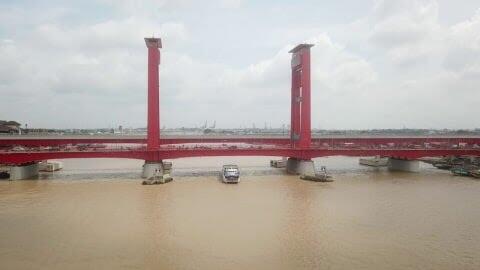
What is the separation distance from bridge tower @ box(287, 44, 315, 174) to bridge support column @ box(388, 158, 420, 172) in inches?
521

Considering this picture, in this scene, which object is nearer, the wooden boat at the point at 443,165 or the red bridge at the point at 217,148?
the red bridge at the point at 217,148

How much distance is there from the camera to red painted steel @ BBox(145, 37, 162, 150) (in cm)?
4066

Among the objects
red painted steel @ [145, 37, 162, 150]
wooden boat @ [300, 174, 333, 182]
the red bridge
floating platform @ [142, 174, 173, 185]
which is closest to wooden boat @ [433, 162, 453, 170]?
the red bridge

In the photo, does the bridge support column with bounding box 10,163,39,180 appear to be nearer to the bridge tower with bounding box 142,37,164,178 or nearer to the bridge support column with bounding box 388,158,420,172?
the bridge tower with bounding box 142,37,164,178

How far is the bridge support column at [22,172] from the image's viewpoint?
39312 mm

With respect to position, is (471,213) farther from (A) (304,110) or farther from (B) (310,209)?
(A) (304,110)

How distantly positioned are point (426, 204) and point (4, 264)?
26232 millimetres

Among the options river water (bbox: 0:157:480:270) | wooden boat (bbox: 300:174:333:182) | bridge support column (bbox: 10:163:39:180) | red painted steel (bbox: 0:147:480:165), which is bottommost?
river water (bbox: 0:157:480:270)

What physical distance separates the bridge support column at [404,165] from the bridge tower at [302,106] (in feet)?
43.4

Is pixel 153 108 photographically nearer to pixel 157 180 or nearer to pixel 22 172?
pixel 157 180

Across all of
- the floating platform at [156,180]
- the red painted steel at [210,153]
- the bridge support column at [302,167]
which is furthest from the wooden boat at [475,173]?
the floating platform at [156,180]

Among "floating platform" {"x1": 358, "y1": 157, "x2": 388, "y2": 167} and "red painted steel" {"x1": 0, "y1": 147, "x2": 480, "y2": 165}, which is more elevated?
"red painted steel" {"x1": 0, "y1": 147, "x2": 480, "y2": 165}

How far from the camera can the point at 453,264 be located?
16156 mm

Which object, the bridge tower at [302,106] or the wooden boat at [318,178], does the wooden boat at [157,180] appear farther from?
the bridge tower at [302,106]
